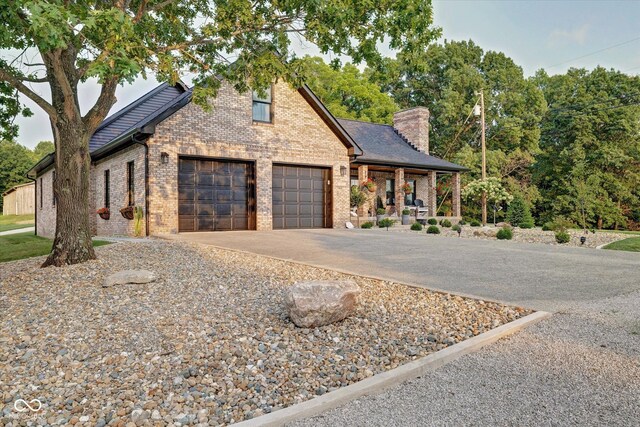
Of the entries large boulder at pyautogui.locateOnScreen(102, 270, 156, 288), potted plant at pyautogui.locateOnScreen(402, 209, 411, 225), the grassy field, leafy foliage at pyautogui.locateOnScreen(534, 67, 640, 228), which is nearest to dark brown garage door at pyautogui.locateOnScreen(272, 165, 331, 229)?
potted plant at pyautogui.locateOnScreen(402, 209, 411, 225)

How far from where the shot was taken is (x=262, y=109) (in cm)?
1438

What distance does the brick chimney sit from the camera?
76.4ft

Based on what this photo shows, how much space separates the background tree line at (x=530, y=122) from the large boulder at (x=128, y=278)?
773 inches

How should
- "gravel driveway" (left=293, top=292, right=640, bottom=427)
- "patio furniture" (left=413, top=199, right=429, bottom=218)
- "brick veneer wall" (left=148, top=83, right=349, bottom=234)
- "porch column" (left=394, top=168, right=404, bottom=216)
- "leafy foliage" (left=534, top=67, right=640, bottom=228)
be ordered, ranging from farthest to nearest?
"leafy foliage" (left=534, top=67, right=640, bottom=228), "patio furniture" (left=413, top=199, right=429, bottom=218), "porch column" (left=394, top=168, right=404, bottom=216), "brick veneer wall" (left=148, top=83, right=349, bottom=234), "gravel driveway" (left=293, top=292, right=640, bottom=427)

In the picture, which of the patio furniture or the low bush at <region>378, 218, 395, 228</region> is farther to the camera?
the patio furniture

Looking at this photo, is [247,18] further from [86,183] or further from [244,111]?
[244,111]

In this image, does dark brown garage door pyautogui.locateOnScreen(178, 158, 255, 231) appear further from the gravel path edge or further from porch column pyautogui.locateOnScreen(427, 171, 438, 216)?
porch column pyautogui.locateOnScreen(427, 171, 438, 216)

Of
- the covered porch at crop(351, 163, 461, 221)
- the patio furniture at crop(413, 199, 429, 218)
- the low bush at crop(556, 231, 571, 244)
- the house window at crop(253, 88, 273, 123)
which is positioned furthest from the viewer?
the patio furniture at crop(413, 199, 429, 218)

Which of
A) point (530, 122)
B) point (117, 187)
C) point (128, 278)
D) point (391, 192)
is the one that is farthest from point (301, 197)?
point (530, 122)

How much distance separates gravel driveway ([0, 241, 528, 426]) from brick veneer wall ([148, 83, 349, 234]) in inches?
269

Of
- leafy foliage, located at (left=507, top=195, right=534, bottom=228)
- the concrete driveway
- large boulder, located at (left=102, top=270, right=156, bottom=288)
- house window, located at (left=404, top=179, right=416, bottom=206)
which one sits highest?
house window, located at (left=404, top=179, right=416, bottom=206)

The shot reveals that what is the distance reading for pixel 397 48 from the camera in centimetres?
765

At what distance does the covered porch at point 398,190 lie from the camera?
1978 cm

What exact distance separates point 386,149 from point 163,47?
14.8 meters
